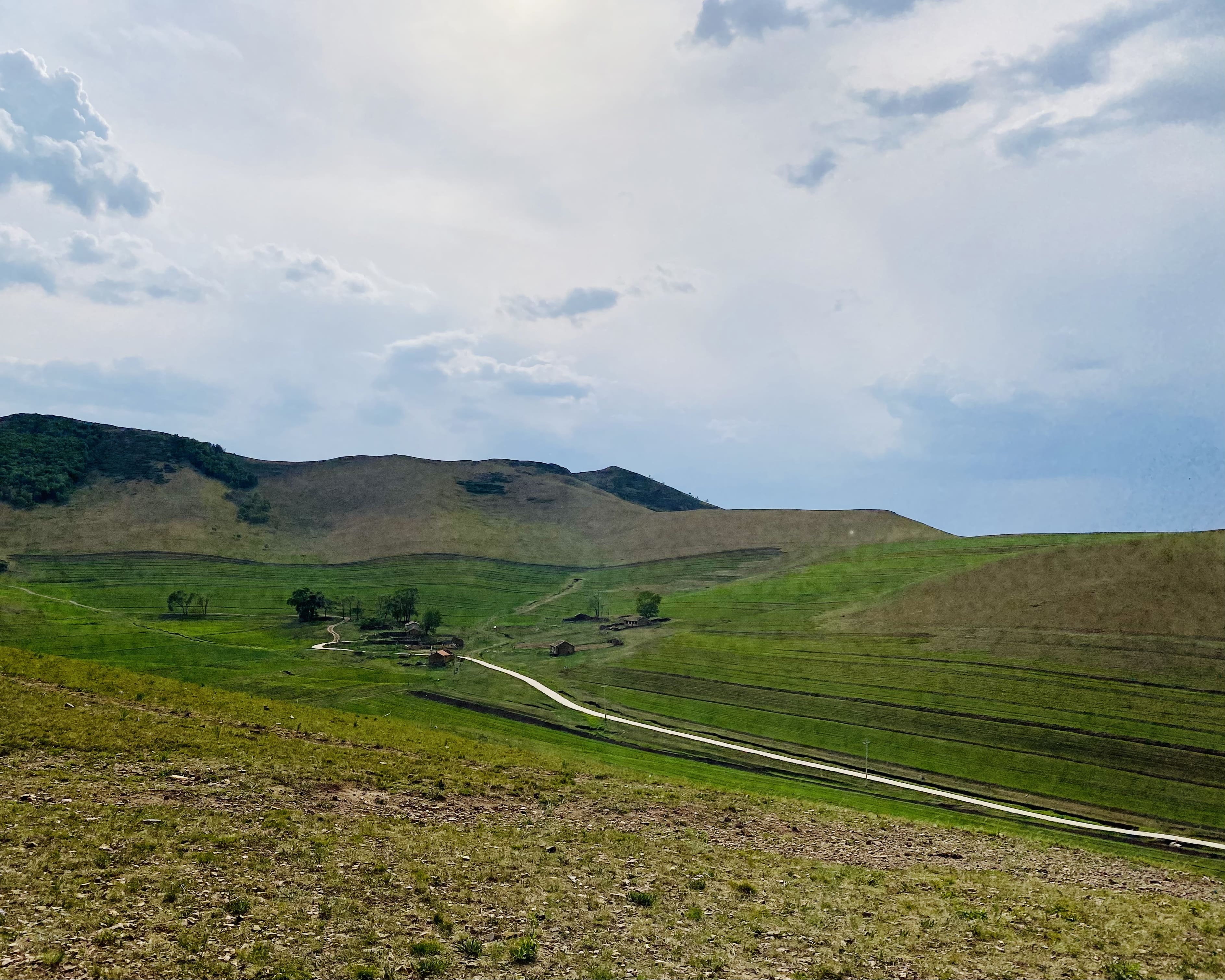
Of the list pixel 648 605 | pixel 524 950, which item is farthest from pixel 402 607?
pixel 524 950

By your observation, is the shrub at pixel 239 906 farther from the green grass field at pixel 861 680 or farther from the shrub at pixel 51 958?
the green grass field at pixel 861 680

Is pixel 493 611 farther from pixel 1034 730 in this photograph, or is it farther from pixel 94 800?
pixel 94 800

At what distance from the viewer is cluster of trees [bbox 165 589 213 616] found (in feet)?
569

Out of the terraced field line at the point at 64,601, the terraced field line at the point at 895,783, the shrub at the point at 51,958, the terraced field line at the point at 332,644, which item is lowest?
the terraced field line at the point at 64,601

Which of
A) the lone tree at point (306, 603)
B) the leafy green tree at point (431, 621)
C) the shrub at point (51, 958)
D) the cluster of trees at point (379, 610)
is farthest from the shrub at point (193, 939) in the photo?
the lone tree at point (306, 603)

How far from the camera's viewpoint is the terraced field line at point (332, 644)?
140125 millimetres

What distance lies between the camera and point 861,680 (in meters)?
108

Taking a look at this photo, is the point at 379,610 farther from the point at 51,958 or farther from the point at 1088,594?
the point at 51,958

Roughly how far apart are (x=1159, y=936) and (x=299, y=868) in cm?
2938

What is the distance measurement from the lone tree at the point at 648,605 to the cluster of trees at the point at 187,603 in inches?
4082

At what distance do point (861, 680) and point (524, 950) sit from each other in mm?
95888

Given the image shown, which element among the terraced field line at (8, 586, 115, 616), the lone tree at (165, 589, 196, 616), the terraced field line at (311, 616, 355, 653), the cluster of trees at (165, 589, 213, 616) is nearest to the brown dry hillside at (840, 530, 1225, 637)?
the terraced field line at (311, 616, 355, 653)

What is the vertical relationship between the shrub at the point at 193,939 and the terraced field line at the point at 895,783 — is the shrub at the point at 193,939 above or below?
above

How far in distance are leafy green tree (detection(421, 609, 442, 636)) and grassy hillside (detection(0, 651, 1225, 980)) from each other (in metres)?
116
